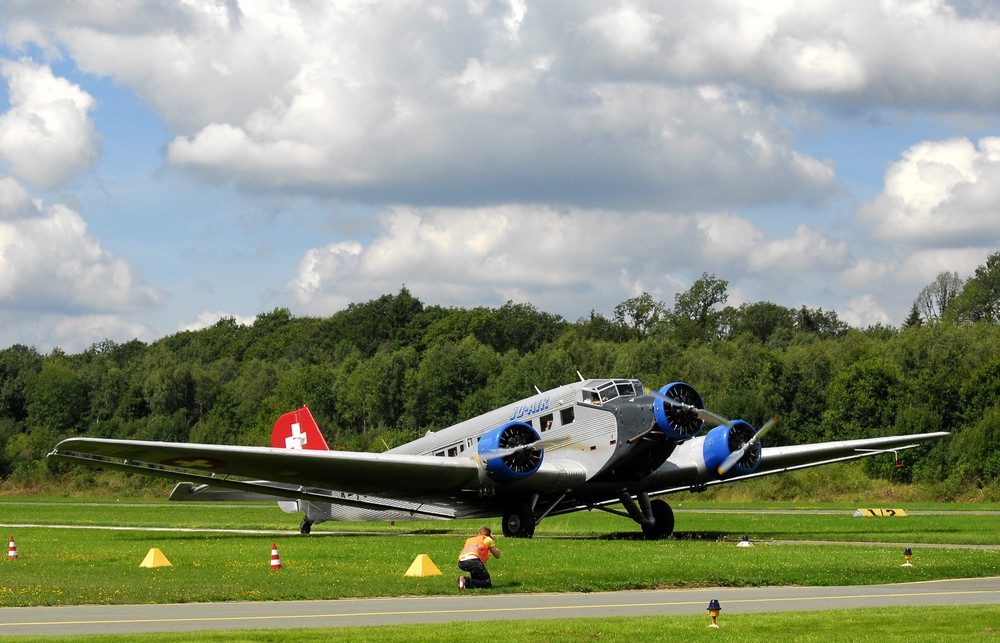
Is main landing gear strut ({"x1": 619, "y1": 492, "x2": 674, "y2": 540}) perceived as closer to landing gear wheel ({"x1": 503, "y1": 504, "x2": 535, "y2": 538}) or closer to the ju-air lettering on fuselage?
landing gear wheel ({"x1": 503, "y1": 504, "x2": 535, "y2": 538})

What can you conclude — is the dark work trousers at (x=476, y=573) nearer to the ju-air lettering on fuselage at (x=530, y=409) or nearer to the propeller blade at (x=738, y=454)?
the ju-air lettering on fuselage at (x=530, y=409)

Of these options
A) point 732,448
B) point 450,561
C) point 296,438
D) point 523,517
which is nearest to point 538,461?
point 523,517

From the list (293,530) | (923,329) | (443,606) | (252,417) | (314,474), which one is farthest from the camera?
(252,417)

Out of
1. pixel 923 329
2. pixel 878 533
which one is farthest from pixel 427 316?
pixel 878 533

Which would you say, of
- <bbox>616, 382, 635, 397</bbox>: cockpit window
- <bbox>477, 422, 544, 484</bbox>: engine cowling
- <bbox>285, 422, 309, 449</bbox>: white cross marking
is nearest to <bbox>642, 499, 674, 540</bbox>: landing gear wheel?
<bbox>616, 382, 635, 397</bbox>: cockpit window

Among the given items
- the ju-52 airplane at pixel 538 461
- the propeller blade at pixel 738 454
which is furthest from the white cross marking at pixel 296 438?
the propeller blade at pixel 738 454

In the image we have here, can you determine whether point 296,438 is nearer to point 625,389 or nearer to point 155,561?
point 625,389

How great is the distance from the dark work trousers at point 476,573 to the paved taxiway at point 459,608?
30cm

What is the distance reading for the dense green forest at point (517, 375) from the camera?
72.7 m

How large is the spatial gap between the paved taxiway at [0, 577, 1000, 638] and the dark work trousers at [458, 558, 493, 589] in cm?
30

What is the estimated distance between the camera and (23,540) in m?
36.3

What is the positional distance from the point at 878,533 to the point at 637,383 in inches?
323

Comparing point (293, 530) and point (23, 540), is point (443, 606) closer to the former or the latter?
point (23, 540)

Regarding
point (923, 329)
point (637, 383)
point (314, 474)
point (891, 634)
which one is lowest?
point (891, 634)
